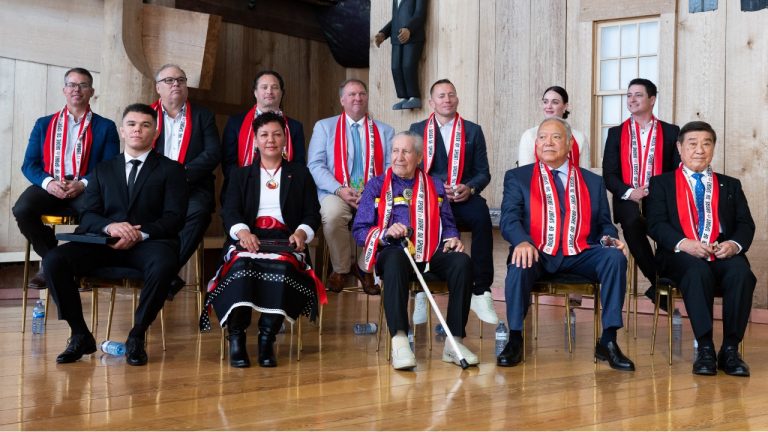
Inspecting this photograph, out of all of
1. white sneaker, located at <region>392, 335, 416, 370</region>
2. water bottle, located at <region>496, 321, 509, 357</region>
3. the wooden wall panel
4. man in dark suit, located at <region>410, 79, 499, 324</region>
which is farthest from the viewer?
the wooden wall panel

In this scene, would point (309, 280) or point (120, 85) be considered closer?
point (309, 280)

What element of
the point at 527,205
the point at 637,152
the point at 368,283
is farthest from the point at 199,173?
the point at 637,152

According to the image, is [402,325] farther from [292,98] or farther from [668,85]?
[292,98]

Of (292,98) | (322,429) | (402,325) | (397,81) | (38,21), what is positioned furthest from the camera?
(292,98)

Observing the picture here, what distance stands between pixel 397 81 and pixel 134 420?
467 cm

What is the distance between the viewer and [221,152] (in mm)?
5227

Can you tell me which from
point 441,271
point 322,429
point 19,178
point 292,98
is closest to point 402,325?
point 441,271

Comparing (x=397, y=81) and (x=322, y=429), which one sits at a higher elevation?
(x=397, y=81)

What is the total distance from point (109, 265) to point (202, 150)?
107 centimetres

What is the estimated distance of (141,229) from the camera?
4211mm

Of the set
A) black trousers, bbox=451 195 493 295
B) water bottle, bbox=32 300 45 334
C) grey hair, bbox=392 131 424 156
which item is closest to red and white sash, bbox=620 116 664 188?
black trousers, bbox=451 195 493 295

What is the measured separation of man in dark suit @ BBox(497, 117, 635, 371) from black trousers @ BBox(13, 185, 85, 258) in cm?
224

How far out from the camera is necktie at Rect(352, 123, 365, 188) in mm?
5367

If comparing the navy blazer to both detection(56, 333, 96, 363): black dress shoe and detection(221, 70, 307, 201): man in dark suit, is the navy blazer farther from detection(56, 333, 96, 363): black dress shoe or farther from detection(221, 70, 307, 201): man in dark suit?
detection(56, 333, 96, 363): black dress shoe
